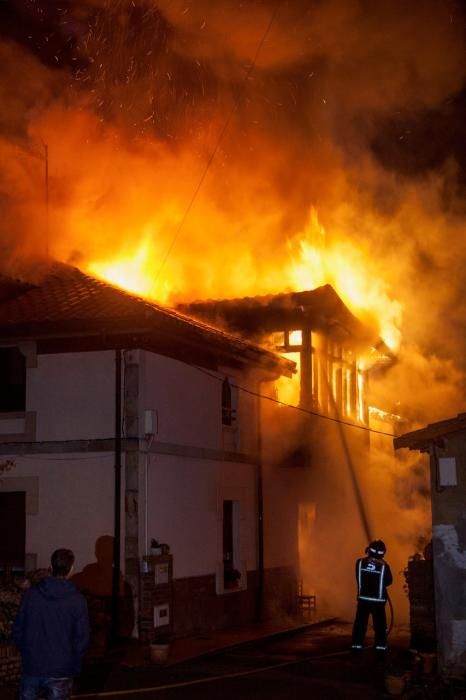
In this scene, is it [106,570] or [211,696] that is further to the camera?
[106,570]

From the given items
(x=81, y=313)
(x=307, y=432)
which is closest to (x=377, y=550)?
(x=81, y=313)

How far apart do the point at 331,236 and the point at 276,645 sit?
14.2 m

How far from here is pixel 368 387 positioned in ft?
95.9

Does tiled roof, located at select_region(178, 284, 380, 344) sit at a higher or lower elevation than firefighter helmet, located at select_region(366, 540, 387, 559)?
higher

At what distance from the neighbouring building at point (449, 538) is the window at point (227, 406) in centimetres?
772

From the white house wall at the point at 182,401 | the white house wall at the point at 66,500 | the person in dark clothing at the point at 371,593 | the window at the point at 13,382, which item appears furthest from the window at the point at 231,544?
the window at the point at 13,382

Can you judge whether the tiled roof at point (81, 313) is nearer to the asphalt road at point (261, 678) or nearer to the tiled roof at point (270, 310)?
the tiled roof at point (270, 310)

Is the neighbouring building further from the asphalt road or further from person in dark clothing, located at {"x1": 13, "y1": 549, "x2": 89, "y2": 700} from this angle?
person in dark clothing, located at {"x1": 13, "y1": 549, "x2": 89, "y2": 700}

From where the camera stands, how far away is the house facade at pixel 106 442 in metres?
16.2

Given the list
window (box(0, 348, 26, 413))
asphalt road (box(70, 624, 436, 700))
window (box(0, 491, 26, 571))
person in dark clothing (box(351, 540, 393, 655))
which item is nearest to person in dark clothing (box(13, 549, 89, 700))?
asphalt road (box(70, 624, 436, 700))

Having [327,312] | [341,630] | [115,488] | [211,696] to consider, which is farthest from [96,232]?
[211,696]

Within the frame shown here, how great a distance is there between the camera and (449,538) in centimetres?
1256

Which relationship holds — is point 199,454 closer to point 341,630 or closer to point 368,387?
point 341,630

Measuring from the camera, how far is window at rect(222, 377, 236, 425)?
20.2 m
